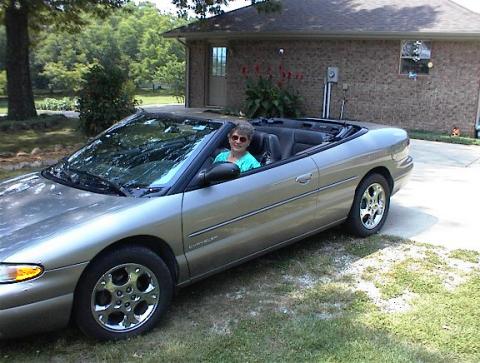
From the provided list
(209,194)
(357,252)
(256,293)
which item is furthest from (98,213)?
(357,252)

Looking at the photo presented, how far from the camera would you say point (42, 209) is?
3549mm

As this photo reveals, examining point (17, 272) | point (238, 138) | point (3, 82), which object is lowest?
point (3, 82)

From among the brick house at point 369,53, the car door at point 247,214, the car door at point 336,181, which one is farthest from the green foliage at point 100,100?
the car door at point 247,214

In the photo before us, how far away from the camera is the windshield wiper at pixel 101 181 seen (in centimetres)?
374

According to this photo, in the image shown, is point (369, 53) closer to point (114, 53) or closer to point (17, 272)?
point (17, 272)

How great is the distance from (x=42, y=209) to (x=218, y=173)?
118cm

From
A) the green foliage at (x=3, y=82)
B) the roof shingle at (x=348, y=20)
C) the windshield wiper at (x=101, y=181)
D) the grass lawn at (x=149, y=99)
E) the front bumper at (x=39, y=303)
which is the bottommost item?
the grass lawn at (x=149, y=99)

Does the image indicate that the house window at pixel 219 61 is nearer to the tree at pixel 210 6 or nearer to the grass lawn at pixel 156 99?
the tree at pixel 210 6

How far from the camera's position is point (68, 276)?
311 cm

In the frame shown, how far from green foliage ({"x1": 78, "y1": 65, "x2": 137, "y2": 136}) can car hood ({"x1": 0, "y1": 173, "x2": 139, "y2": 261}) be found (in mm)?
7670

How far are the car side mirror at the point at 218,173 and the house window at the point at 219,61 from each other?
15861mm

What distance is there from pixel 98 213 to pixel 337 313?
177 cm

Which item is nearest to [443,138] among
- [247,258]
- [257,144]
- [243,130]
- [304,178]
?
[257,144]

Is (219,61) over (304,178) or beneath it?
over
